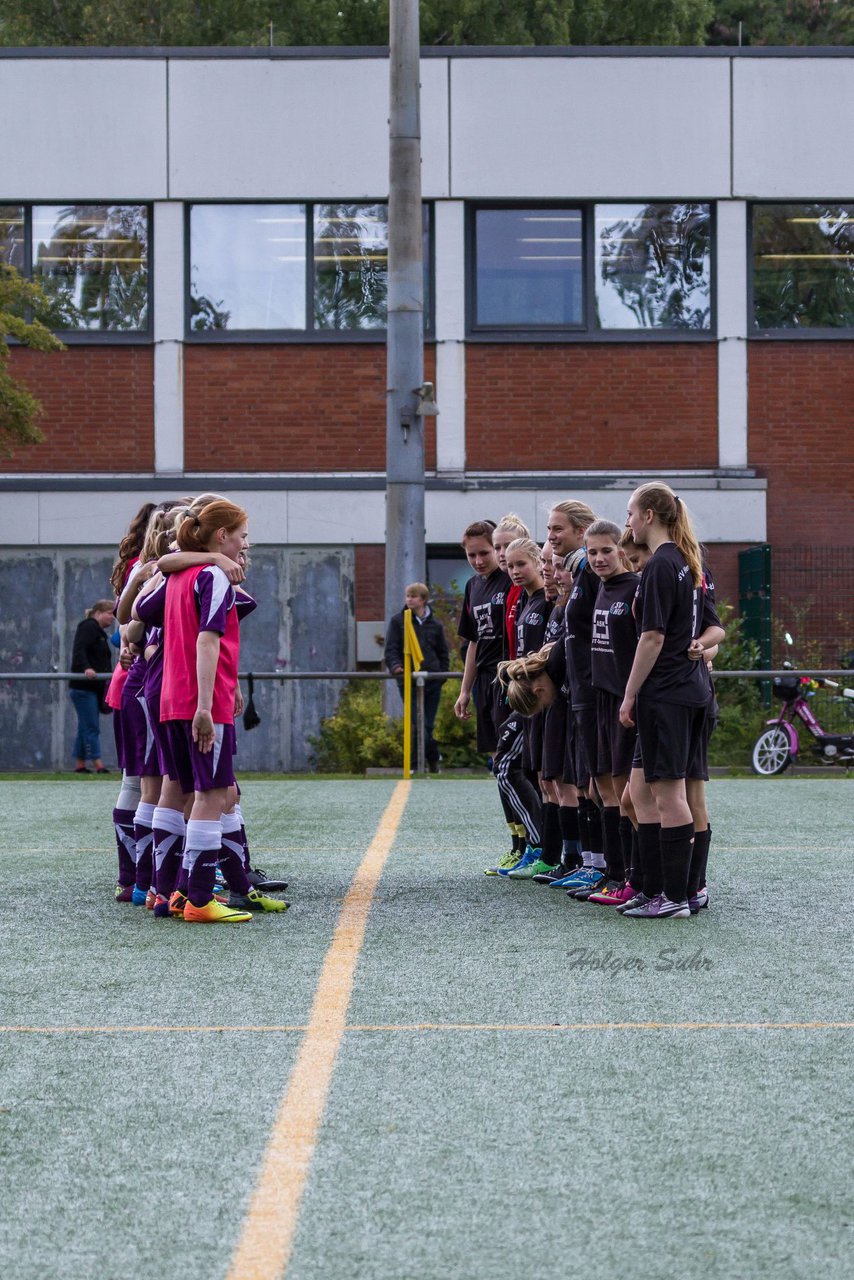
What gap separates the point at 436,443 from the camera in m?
20.2

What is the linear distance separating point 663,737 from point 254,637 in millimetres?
13646

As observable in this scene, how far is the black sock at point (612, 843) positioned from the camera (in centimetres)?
772

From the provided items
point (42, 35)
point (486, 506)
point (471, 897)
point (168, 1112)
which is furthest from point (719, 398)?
point (42, 35)

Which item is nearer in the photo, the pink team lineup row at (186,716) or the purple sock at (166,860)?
the pink team lineup row at (186,716)

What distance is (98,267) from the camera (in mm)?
20312

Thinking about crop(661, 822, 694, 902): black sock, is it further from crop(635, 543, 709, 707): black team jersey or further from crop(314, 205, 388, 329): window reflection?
crop(314, 205, 388, 329): window reflection

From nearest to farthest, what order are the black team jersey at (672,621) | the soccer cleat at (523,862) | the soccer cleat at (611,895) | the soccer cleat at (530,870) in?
1. the black team jersey at (672,621)
2. the soccer cleat at (611,895)
3. the soccer cleat at (530,870)
4. the soccer cleat at (523,862)

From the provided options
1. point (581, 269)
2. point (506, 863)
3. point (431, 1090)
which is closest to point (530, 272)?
point (581, 269)

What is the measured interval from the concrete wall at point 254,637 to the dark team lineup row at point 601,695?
1116cm

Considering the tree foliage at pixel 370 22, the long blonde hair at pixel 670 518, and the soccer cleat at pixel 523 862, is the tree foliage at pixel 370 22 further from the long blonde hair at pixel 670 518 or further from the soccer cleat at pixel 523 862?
the long blonde hair at pixel 670 518

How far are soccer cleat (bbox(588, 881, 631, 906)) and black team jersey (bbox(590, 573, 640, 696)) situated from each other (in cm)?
94

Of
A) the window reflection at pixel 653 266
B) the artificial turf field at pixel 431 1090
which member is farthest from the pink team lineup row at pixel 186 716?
the window reflection at pixel 653 266

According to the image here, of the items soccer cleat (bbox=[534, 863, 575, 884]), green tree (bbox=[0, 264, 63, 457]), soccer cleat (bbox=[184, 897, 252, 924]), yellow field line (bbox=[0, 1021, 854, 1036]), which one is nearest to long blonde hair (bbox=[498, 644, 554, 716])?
soccer cleat (bbox=[534, 863, 575, 884])

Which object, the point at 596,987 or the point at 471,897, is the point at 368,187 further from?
the point at 596,987
